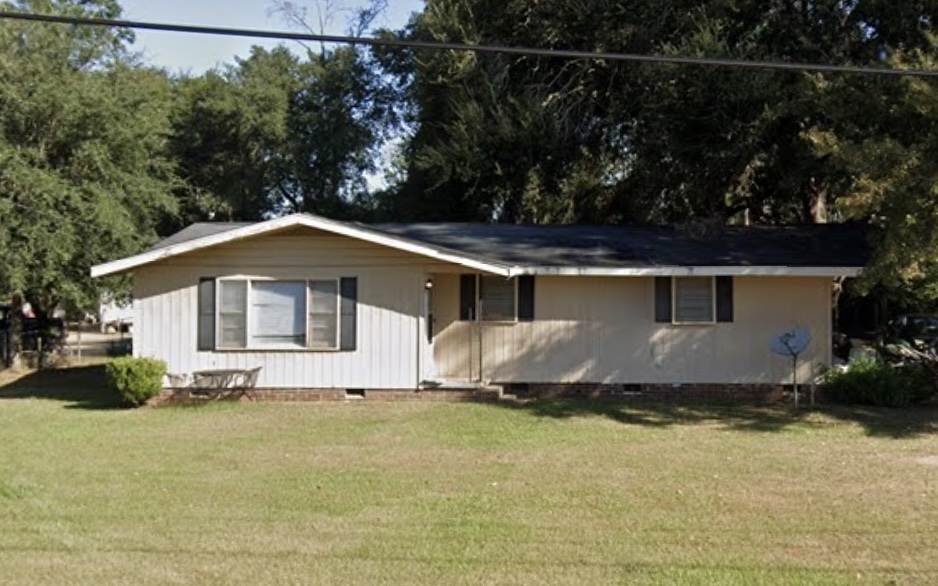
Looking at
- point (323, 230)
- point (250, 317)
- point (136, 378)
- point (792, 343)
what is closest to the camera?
point (792, 343)

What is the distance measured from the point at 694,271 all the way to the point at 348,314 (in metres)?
5.89

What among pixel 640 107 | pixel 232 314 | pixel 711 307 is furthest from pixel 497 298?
pixel 640 107

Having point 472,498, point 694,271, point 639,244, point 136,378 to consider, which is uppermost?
point 639,244

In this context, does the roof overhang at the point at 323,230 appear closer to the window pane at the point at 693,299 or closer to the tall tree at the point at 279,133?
the window pane at the point at 693,299

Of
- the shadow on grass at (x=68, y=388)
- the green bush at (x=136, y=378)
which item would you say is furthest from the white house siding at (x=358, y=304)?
the shadow on grass at (x=68, y=388)

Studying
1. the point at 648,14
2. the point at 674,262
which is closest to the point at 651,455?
the point at 674,262

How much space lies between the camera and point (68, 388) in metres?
17.9

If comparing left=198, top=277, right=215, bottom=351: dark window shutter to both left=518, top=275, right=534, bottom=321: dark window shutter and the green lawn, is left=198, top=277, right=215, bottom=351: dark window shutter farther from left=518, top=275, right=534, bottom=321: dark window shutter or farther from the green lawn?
left=518, top=275, right=534, bottom=321: dark window shutter

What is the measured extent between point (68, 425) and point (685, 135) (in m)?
13.7

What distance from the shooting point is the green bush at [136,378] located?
14.4m

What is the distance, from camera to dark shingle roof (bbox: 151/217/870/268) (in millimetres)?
15477

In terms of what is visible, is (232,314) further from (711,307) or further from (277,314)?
(711,307)

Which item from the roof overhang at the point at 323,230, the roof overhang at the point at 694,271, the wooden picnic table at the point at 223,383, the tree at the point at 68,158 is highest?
the tree at the point at 68,158

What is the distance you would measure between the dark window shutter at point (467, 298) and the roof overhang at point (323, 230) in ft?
4.09
